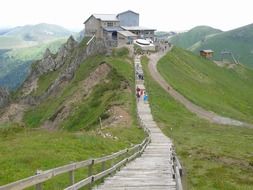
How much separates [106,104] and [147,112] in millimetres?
8015

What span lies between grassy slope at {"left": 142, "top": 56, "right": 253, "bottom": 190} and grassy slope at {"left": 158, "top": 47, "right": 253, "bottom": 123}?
12.3 meters

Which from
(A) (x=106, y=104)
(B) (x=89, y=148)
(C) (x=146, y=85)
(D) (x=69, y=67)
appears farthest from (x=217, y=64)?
(B) (x=89, y=148)

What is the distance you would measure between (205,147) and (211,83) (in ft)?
276

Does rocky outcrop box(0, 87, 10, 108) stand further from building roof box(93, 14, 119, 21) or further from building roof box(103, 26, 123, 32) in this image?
building roof box(103, 26, 123, 32)

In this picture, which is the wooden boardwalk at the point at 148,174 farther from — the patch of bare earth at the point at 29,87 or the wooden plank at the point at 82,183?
the patch of bare earth at the point at 29,87

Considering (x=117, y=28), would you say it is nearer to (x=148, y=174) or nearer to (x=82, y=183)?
(x=148, y=174)

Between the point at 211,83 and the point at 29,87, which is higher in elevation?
the point at 211,83

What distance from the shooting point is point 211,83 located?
130125 millimetres

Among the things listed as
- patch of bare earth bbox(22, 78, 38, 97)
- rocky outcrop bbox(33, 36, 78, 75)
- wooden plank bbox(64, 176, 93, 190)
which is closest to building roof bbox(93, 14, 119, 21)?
rocky outcrop bbox(33, 36, 78, 75)

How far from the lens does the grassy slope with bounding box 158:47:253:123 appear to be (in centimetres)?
9740

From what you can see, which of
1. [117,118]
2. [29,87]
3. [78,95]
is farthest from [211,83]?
[117,118]

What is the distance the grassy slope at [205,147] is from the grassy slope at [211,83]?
12.3m

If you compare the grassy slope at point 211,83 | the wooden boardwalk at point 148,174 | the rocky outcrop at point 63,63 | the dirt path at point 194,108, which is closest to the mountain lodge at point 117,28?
the rocky outcrop at point 63,63

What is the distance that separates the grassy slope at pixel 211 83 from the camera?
9740cm
